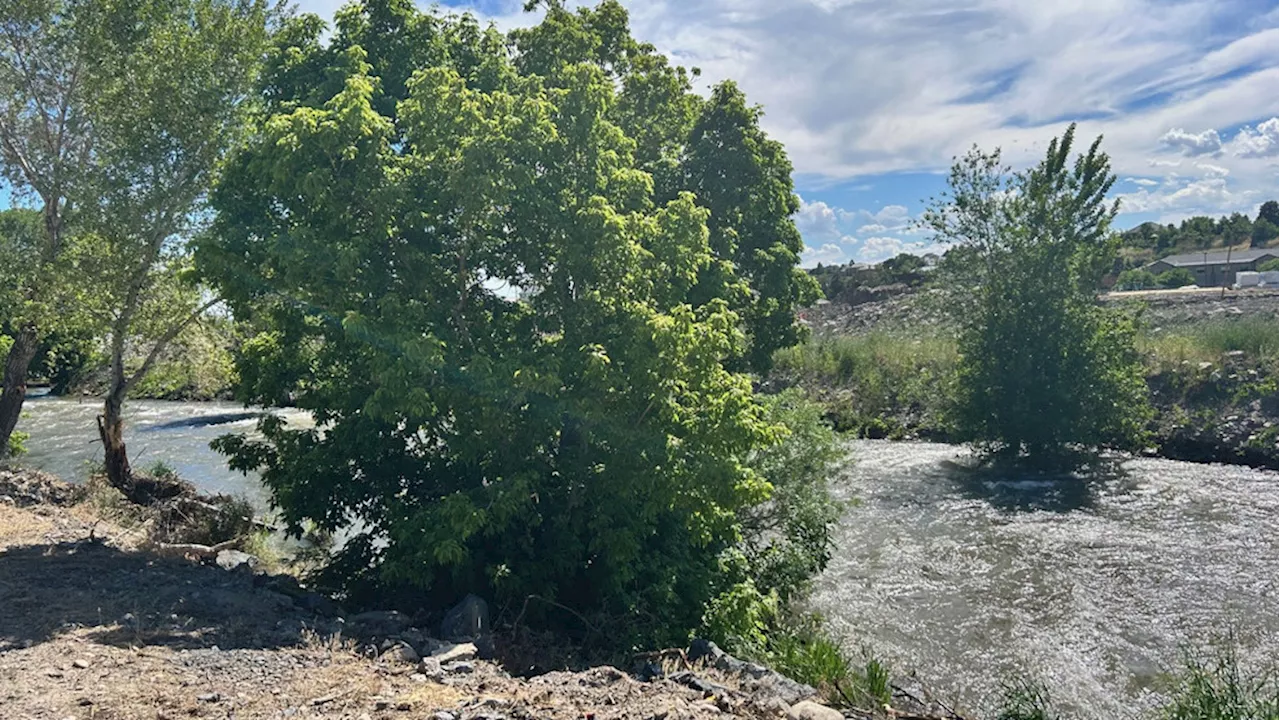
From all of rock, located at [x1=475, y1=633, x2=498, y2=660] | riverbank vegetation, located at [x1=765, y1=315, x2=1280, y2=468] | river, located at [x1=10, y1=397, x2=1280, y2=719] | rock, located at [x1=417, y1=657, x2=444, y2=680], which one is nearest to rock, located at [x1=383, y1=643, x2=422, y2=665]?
rock, located at [x1=417, y1=657, x2=444, y2=680]

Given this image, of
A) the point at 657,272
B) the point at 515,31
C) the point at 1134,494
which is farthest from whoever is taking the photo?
the point at 1134,494

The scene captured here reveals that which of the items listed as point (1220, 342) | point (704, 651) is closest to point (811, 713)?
point (704, 651)

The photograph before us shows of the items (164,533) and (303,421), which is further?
(303,421)

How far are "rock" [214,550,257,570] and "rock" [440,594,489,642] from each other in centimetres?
345

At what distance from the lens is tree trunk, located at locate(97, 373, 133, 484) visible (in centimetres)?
1495

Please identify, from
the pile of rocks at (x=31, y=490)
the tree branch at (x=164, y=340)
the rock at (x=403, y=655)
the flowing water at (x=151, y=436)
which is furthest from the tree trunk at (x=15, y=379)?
the rock at (x=403, y=655)

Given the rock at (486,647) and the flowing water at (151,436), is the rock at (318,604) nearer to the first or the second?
the rock at (486,647)

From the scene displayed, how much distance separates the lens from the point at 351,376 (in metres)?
10.9

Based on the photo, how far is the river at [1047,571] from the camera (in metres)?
11.8

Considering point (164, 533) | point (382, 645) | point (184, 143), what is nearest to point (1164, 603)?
point (382, 645)

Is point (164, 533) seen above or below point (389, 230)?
below

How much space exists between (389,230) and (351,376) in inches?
81.2

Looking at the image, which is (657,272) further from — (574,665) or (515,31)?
(515,31)

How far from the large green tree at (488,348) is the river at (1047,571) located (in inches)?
154
